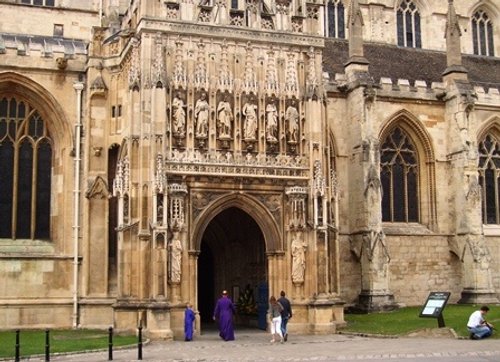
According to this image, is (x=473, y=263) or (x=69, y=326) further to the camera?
(x=473, y=263)

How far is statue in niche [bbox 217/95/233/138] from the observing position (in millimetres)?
24281

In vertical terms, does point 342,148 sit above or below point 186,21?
below

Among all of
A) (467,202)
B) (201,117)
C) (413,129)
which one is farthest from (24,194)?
(467,202)

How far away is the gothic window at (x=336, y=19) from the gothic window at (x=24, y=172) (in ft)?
61.5

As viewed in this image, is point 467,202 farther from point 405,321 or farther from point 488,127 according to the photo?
point 405,321

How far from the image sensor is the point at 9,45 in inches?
1088

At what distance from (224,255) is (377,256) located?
6345 mm

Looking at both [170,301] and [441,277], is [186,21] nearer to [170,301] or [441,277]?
[170,301]

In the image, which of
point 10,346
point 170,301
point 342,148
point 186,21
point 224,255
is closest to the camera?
point 10,346

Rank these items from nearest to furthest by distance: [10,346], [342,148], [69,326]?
[10,346] → [69,326] → [342,148]

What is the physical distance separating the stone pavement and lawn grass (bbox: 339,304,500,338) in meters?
1.10

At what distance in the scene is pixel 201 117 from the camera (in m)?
24.0

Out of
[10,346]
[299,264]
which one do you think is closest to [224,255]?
[299,264]

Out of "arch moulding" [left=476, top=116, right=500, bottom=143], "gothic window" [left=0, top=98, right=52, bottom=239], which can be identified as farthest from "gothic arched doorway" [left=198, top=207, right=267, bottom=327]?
"arch moulding" [left=476, top=116, right=500, bottom=143]
